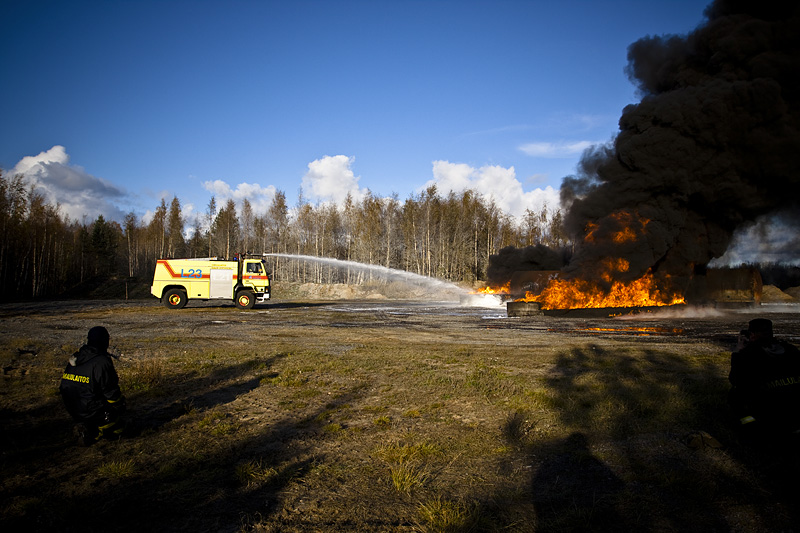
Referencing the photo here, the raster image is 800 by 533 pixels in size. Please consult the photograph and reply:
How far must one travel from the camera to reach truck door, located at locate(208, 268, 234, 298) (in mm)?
21969

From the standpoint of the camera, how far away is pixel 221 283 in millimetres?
22125

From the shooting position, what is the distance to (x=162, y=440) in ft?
15.9

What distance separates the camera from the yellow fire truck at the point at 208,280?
21.8m

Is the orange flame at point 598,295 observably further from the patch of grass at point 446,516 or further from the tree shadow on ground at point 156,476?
the patch of grass at point 446,516

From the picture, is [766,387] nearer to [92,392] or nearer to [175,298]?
[92,392]

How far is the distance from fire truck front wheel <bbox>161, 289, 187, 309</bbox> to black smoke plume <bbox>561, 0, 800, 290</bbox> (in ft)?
66.3

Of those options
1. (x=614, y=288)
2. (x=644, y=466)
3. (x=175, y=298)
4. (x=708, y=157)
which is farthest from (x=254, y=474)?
(x=708, y=157)

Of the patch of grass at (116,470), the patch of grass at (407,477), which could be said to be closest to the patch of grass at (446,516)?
the patch of grass at (407,477)

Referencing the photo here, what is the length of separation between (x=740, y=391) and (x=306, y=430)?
4.61 m

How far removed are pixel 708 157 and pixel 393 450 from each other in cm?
2767

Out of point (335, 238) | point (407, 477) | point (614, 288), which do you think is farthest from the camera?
point (335, 238)

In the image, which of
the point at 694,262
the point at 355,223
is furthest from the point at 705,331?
the point at 355,223

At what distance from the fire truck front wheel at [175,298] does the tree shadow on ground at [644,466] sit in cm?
2018

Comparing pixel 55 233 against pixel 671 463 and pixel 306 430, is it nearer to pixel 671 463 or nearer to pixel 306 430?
pixel 306 430
